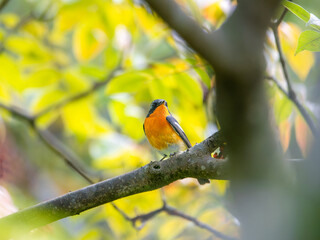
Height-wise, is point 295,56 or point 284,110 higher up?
point 295,56

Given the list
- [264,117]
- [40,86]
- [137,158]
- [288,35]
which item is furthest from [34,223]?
[288,35]

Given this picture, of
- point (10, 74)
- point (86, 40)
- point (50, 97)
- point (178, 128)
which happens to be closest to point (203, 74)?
point (178, 128)

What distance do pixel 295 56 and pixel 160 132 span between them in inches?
A: 44.0

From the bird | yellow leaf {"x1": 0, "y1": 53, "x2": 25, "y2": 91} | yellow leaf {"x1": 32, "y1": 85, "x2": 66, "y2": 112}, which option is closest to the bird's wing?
the bird

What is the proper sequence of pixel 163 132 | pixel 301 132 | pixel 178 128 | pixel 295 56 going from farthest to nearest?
1. pixel 163 132
2. pixel 178 128
3. pixel 295 56
4. pixel 301 132

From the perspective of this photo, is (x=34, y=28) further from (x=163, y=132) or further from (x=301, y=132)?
(x=301, y=132)

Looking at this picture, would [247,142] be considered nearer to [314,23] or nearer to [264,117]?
[264,117]

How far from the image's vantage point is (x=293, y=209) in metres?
0.85

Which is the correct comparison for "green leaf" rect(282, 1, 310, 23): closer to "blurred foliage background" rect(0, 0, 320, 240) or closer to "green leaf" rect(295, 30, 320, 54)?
"green leaf" rect(295, 30, 320, 54)

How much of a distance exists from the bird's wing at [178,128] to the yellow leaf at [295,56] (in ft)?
2.89

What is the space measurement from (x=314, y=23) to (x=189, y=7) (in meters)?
1.31

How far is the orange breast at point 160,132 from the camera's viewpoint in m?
2.92

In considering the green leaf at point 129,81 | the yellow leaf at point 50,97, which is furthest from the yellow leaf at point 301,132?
the yellow leaf at point 50,97

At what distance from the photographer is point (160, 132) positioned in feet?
9.71
